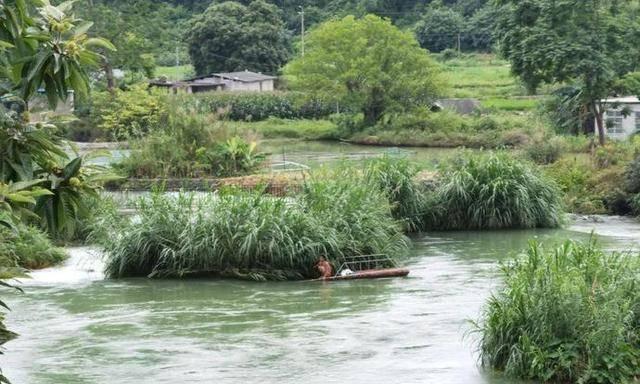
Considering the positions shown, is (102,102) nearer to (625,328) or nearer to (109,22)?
(109,22)

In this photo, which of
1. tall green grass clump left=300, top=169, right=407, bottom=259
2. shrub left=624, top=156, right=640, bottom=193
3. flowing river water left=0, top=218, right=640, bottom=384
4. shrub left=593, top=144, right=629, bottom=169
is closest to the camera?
flowing river water left=0, top=218, right=640, bottom=384

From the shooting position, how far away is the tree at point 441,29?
8356 centimetres

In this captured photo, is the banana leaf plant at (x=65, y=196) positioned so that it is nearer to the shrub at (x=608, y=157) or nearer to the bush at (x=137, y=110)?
the shrub at (x=608, y=157)

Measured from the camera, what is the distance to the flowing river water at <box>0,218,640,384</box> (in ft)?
40.9

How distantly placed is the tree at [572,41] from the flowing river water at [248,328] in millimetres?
18282

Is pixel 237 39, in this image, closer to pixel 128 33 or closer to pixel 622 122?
pixel 128 33

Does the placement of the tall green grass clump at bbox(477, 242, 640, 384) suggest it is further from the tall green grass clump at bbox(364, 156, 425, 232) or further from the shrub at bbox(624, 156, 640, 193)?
the shrub at bbox(624, 156, 640, 193)

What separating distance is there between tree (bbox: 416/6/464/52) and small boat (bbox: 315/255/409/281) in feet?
216

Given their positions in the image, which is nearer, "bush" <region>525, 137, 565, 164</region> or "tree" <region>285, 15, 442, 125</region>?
"bush" <region>525, 137, 565, 164</region>

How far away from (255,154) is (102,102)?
19721 mm

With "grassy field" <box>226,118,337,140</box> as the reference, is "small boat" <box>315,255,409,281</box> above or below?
below

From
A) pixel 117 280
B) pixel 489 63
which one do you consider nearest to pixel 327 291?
pixel 117 280

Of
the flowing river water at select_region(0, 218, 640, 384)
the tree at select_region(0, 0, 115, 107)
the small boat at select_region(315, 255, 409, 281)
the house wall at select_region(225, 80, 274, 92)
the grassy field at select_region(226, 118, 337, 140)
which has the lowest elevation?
the flowing river water at select_region(0, 218, 640, 384)

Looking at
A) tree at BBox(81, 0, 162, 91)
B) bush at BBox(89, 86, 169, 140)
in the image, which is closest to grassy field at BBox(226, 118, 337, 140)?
tree at BBox(81, 0, 162, 91)
